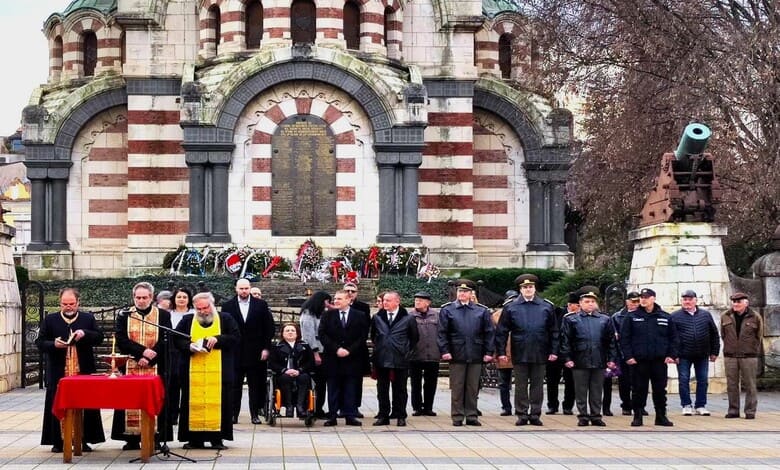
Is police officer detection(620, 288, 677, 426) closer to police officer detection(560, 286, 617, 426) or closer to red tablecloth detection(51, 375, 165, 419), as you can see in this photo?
police officer detection(560, 286, 617, 426)

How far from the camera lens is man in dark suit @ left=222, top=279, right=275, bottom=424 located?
75.5 feet

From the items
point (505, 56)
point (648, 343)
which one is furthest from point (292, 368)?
point (505, 56)

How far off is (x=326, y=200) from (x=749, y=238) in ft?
42.3

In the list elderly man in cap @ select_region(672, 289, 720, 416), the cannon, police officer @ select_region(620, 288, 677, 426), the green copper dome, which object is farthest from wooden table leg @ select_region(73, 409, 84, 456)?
the green copper dome

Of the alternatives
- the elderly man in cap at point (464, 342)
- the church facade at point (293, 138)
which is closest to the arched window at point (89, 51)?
the church facade at point (293, 138)

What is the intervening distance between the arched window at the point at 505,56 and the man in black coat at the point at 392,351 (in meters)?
28.7

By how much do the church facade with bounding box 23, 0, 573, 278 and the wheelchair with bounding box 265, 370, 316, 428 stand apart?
18400 mm

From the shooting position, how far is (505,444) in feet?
64.8

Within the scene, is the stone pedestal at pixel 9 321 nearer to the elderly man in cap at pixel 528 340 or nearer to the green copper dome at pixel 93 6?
the elderly man in cap at pixel 528 340

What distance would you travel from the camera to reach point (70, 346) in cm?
1916

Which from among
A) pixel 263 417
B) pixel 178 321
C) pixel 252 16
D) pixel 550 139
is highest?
→ pixel 252 16

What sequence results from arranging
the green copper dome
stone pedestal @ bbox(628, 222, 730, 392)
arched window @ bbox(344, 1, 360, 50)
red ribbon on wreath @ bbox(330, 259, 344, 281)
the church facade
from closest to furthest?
stone pedestal @ bbox(628, 222, 730, 392) → red ribbon on wreath @ bbox(330, 259, 344, 281) → the church facade → arched window @ bbox(344, 1, 360, 50) → the green copper dome

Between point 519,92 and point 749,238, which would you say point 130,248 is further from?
point 749,238

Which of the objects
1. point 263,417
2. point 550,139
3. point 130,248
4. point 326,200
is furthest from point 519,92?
point 263,417
